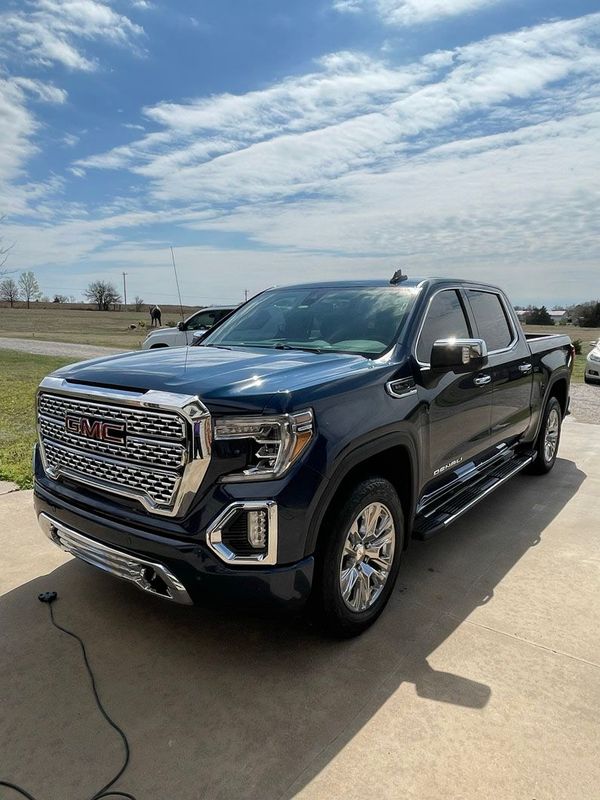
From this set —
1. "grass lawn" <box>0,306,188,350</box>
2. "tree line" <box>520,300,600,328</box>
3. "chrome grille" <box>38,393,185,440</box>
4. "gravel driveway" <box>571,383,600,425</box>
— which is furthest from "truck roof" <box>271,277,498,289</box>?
"tree line" <box>520,300,600,328</box>

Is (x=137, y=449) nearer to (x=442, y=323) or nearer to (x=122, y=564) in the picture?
(x=122, y=564)

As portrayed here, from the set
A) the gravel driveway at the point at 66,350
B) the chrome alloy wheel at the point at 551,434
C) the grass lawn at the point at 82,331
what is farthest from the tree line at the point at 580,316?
the chrome alloy wheel at the point at 551,434

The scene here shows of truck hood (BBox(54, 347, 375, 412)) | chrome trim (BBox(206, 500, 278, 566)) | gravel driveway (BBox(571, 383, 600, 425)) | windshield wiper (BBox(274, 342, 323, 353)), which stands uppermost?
windshield wiper (BBox(274, 342, 323, 353))

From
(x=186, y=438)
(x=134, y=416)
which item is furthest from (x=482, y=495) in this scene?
(x=134, y=416)

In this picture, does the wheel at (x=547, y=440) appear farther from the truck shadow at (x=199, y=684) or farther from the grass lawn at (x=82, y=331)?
the grass lawn at (x=82, y=331)

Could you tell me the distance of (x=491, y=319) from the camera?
477 centimetres

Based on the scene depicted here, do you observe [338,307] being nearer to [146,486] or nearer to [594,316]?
[146,486]

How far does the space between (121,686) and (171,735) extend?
41 centimetres

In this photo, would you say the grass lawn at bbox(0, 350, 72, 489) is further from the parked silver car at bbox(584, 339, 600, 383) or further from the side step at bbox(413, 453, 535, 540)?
the parked silver car at bbox(584, 339, 600, 383)

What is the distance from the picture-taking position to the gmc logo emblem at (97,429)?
263cm

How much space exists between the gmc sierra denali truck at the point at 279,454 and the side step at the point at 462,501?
17 millimetres

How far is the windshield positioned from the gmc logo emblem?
135 cm

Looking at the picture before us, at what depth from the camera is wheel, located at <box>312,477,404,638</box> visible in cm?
269

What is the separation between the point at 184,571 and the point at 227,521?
303mm
